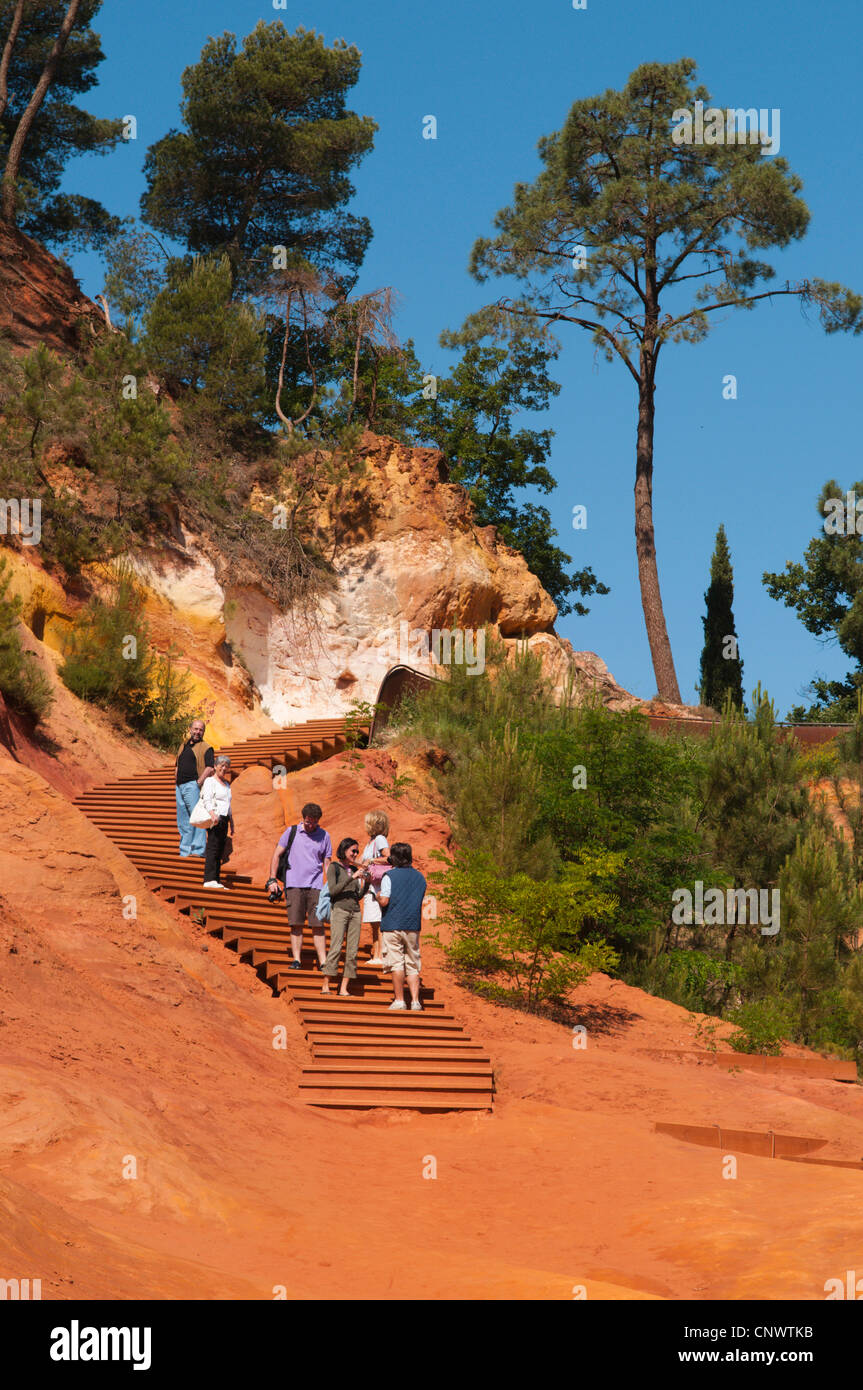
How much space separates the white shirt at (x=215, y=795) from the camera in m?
13.0

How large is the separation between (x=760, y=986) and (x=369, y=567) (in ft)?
45.8

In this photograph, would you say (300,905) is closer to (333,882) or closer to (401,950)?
(333,882)

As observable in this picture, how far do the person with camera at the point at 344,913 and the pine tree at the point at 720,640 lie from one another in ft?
73.1

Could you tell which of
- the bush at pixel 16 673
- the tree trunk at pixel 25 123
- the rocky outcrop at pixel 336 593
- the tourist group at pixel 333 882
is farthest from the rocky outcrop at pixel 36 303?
the tourist group at pixel 333 882

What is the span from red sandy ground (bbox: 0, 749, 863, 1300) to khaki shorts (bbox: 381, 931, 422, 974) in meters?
1.11

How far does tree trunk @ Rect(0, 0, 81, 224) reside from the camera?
31.3m

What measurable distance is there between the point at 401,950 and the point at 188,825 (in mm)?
3172

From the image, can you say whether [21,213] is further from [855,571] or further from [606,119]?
[855,571]

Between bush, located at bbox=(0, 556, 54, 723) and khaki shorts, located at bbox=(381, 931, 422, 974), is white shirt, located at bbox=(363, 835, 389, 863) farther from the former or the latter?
bush, located at bbox=(0, 556, 54, 723)

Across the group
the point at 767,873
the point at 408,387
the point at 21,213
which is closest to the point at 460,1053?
the point at 767,873

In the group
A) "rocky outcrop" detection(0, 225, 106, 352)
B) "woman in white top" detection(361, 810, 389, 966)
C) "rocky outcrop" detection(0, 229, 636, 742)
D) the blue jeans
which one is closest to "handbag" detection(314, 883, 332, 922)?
"woman in white top" detection(361, 810, 389, 966)

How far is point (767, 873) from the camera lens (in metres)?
21.0

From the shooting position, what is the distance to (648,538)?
33312mm

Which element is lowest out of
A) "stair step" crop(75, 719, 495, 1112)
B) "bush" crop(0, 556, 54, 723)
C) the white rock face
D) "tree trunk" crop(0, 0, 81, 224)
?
"stair step" crop(75, 719, 495, 1112)
